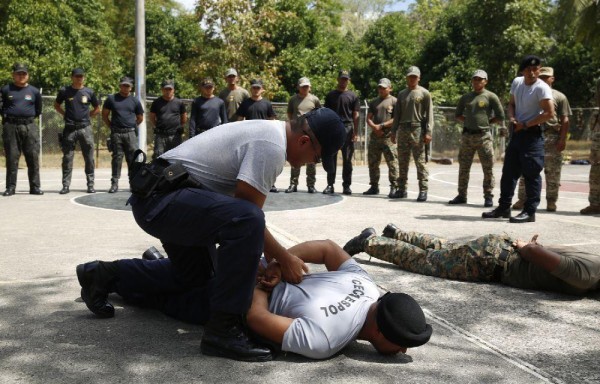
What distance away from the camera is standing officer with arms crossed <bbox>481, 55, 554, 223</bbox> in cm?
772

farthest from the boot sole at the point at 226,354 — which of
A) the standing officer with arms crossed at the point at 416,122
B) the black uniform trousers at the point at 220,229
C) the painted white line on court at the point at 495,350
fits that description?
the standing officer with arms crossed at the point at 416,122

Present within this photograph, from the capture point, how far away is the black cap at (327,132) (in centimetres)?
329

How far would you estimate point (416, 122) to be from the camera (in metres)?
10.5

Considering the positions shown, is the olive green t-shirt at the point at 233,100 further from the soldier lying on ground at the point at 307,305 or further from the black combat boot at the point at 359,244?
the soldier lying on ground at the point at 307,305

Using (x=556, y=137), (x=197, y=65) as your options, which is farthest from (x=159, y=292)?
(x=197, y=65)

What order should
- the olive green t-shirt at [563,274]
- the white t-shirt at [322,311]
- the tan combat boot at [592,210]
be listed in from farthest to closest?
1. the tan combat boot at [592,210]
2. the olive green t-shirt at [563,274]
3. the white t-shirt at [322,311]

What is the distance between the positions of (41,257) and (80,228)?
158 cm

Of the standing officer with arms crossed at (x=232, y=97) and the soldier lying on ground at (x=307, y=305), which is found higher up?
the standing officer with arms crossed at (x=232, y=97)

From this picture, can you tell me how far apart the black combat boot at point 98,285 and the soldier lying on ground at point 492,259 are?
216 cm

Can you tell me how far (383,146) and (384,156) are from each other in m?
0.30

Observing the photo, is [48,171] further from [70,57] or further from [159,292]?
[159,292]

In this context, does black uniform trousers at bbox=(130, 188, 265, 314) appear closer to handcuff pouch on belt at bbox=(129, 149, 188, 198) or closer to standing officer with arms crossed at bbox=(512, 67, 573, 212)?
handcuff pouch on belt at bbox=(129, 149, 188, 198)

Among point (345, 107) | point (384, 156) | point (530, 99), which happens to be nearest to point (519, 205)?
point (530, 99)

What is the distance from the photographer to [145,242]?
6277 mm
